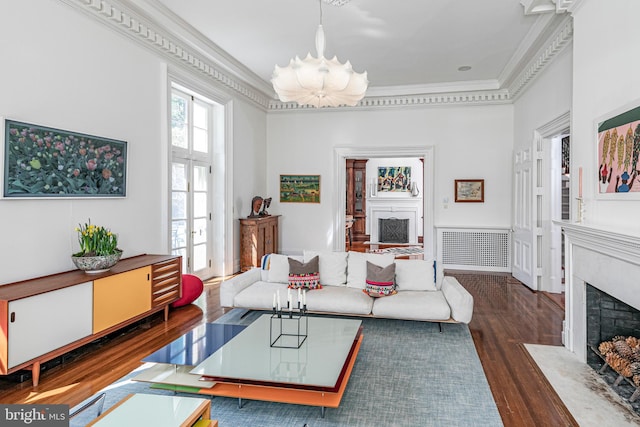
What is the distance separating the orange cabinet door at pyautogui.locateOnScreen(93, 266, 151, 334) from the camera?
10.7ft

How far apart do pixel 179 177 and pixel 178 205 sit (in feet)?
1.33

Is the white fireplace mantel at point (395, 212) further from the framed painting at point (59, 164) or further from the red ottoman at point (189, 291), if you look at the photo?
the framed painting at point (59, 164)

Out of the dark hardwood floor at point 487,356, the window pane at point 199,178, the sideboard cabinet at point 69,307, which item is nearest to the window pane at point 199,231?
the window pane at point 199,178

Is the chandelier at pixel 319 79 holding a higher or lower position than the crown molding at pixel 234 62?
lower

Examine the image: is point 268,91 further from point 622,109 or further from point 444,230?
point 622,109

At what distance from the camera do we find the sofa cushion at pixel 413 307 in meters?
3.74

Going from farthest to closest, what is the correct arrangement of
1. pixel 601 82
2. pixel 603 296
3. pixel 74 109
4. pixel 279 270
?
pixel 279 270 → pixel 74 109 → pixel 603 296 → pixel 601 82

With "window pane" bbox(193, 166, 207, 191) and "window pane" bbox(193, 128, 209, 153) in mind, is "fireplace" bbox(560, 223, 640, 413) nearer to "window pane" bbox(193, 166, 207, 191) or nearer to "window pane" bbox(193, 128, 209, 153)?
"window pane" bbox(193, 166, 207, 191)

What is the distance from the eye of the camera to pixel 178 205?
5.46m

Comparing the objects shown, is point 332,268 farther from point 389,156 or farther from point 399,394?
point 389,156

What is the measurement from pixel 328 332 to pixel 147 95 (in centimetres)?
344

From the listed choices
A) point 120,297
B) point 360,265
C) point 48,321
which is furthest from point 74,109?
point 360,265

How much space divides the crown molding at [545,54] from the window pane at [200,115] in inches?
192

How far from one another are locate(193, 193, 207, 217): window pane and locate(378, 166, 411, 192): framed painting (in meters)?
6.87
